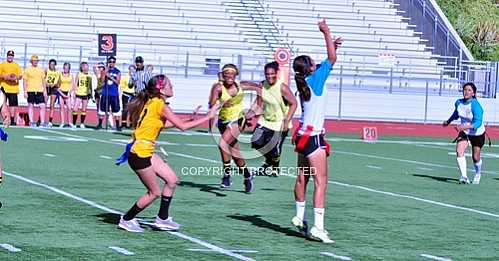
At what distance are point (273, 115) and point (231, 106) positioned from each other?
62 cm

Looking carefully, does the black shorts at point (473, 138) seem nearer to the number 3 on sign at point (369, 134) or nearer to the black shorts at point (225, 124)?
the black shorts at point (225, 124)

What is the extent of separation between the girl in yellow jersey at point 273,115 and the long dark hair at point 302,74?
2885 mm

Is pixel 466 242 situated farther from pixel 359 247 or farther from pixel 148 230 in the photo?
pixel 148 230

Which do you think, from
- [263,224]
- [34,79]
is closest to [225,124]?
[263,224]

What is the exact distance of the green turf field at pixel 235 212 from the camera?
1021 cm

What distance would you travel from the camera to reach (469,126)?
1858 cm

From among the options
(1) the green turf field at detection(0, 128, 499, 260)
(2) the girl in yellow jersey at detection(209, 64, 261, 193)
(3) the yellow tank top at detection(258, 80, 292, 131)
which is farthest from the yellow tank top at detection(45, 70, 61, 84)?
(2) the girl in yellow jersey at detection(209, 64, 261, 193)

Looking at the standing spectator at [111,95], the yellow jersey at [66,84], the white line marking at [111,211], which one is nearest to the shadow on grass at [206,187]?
the white line marking at [111,211]

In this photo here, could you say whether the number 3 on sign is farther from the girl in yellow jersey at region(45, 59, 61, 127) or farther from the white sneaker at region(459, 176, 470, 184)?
the white sneaker at region(459, 176, 470, 184)

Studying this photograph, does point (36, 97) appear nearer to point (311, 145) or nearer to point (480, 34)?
point (311, 145)

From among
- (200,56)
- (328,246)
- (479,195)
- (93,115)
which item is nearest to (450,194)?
(479,195)

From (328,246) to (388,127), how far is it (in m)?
25.0

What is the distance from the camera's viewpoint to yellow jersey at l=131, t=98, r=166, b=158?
1099 centimetres

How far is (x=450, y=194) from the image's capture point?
16531mm
